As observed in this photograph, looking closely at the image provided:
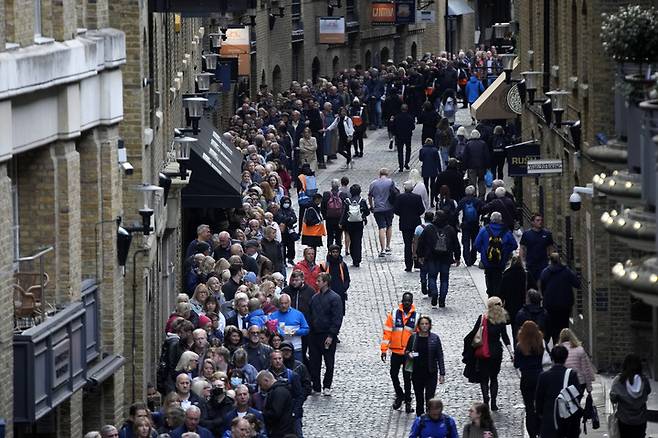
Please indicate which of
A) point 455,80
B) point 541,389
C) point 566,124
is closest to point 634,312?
point 566,124

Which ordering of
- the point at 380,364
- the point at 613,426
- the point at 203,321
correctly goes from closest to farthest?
1. the point at 613,426
2. the point at 203,321
3. the point at 380,364

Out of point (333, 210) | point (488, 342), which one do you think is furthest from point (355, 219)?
point (488, 342)

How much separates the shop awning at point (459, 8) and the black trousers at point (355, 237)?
4825cm

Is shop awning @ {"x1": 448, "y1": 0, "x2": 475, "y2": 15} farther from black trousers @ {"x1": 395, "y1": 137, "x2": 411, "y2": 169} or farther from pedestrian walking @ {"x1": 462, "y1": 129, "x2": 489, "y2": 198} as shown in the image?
pedestrian walking @ {"x1": 462, "y1": 129, "x2": 489, "y2": 198}

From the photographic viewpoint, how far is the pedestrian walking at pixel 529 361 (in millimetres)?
24750

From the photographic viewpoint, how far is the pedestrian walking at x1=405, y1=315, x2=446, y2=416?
26.0 meters

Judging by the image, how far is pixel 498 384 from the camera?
28391 millimetres

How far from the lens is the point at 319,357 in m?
28.1

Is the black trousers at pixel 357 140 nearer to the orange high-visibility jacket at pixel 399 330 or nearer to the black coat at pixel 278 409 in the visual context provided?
the orange high-visibility jacket at pixel 399 330

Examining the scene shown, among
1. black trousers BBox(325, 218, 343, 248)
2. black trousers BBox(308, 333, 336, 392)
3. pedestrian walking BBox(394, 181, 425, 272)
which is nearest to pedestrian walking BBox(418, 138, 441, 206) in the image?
black trousers BBox(325, 218, 343, 248)

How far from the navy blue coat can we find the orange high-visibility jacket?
56.2 ft

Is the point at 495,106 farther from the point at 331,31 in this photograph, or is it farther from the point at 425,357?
the point at 425,357

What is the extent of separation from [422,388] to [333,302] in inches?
78.7

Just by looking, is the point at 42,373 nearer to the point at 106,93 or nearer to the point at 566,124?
the point at 106,93
